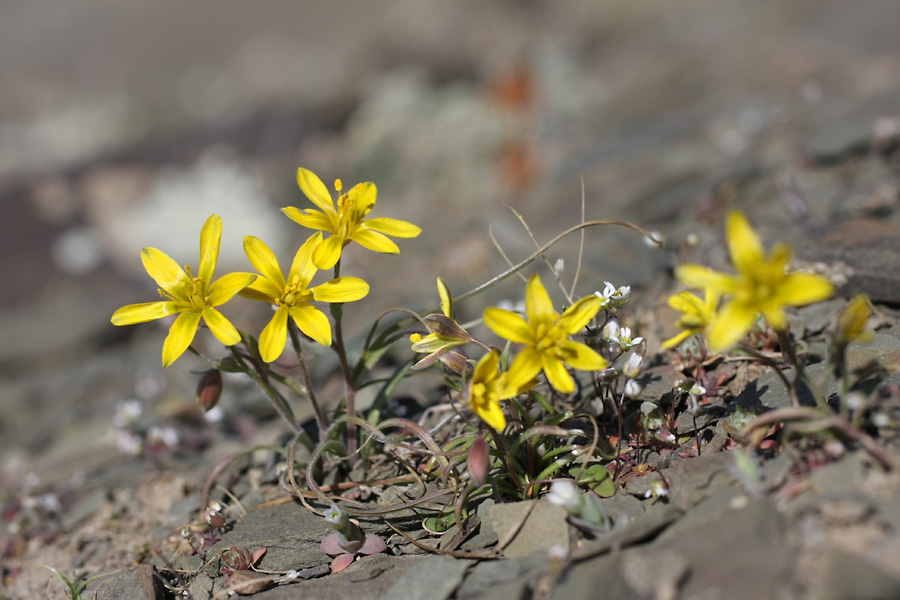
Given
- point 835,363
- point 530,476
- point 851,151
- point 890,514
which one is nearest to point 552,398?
point 530,476

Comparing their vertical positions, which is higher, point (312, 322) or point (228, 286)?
point (228, 286)

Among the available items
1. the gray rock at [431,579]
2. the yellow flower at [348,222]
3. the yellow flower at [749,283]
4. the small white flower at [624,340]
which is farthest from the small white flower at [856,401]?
the yellow flower at [348,222]

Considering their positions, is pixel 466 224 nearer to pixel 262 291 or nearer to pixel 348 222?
pixel 348 222

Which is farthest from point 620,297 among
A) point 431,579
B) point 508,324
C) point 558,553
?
point 431,579

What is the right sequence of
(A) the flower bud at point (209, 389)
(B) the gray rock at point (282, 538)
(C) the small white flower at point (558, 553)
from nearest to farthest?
(C) the small white flower at point (558, 553) → (B) the gray rock at point (282, 538) → (A) the flower bud at point (209, 389)

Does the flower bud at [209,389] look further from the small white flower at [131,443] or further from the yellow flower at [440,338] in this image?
the small white flower at [131,443]

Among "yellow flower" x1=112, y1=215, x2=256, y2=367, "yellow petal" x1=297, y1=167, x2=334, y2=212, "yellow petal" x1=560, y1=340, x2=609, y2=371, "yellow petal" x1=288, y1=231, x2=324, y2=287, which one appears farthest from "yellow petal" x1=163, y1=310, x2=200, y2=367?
"yellow petal" x1=560, y1=340, x2=609, y2=371

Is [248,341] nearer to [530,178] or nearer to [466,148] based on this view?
[530,178]

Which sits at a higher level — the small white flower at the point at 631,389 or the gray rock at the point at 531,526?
the small white flower at the point at 631,389
